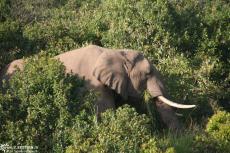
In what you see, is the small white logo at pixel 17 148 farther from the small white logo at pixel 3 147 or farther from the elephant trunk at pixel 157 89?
the elephant trunk at pixel 157 89

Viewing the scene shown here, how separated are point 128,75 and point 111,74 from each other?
17.0 inches

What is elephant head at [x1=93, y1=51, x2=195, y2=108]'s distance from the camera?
45.6 feet

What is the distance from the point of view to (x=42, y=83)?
12.4 m

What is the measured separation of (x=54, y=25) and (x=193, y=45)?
365cm

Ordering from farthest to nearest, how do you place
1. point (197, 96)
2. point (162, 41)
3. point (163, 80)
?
point (162, 41), point (197, 96), point (163, 80)

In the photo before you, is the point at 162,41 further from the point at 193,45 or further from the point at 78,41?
the point at 78,41

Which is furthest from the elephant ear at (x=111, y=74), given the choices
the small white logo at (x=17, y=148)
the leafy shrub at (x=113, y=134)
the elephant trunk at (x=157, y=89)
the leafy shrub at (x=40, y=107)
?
the small white logo at (x=17, y=148)

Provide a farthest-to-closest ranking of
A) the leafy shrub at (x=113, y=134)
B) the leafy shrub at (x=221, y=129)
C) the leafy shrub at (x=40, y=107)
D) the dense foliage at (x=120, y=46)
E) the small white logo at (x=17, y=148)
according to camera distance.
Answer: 1. the leafy shrub at (x=221, y=129)
2. the leafy shrub at (x=40, y=107)
3. the dense foliage at (x=120, y=46)
4. the small white logo at (x=17, y=148)
5. the leafy shrub at (x=113, y=134)

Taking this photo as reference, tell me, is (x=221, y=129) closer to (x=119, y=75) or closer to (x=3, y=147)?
(x=119, y=75)

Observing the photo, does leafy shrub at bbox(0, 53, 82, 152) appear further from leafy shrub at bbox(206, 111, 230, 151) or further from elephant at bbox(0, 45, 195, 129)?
leafy shrub at bbox(206, 111, 230, 151)

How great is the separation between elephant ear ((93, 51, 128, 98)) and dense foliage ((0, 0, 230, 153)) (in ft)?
3.17

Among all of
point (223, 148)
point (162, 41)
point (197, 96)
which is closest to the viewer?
point (223, 148)

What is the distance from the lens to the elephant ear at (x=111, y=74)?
13898mm

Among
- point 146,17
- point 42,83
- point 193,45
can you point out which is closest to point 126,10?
point 146,17
